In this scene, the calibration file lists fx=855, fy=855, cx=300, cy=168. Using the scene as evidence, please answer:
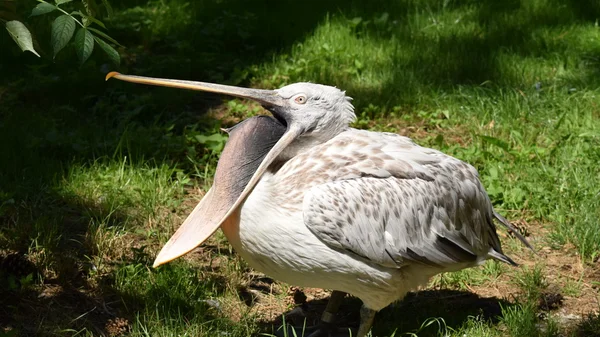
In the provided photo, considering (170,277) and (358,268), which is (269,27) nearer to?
(170,277)

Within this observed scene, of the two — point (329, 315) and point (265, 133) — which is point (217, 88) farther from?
point (329, 315)

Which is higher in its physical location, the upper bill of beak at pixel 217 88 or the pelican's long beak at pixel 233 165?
the upper bill of beak at pixel 217 88

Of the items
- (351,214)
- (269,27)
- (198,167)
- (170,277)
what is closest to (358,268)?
(351,214)

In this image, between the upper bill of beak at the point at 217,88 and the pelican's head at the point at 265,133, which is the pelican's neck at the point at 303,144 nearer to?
the pelican's head at the point at 265,133

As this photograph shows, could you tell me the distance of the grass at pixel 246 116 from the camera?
4270 millimetres

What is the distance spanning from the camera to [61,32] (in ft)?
9.78

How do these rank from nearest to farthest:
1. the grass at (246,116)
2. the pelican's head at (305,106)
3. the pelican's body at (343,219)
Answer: the pelican's body at (343,219), the pelican's head at (305,106), the grass at (246,116)

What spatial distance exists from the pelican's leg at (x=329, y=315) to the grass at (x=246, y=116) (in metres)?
0.18

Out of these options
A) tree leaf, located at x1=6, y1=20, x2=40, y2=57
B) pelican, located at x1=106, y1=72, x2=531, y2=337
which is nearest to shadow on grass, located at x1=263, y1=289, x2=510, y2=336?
pelican, located at x1=106, y1=72, x2=531, y2=337

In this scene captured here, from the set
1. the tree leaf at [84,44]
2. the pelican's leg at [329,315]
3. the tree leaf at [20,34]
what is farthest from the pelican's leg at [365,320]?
the tree leaf at [20,34]

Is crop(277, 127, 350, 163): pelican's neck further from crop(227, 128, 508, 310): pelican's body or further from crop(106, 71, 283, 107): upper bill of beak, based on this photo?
crop(106, 71, 283, 107): upper bill of beak

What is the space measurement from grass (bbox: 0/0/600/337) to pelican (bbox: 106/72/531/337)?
17.5 inches

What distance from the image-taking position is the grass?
168 inches

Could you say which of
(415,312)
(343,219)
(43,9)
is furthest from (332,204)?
(43,9)
